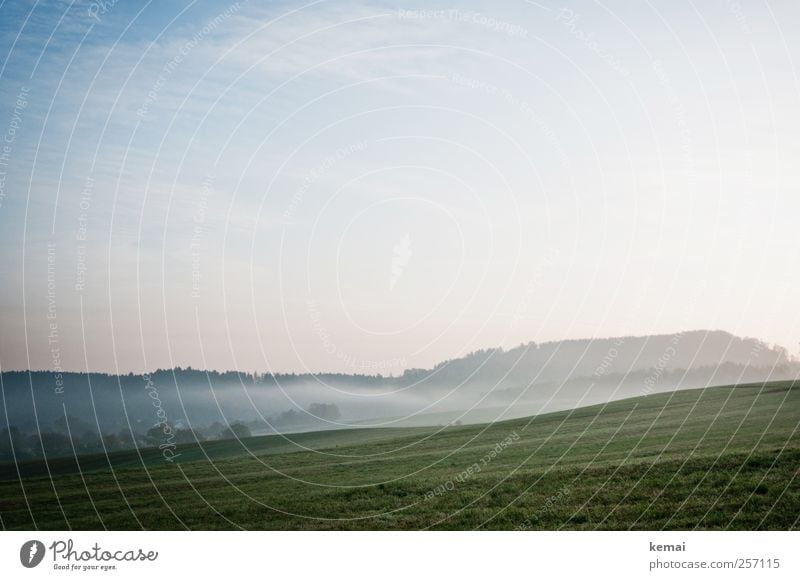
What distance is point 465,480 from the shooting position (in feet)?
69.1

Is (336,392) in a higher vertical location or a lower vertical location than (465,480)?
higher

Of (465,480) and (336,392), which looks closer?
(465,480)

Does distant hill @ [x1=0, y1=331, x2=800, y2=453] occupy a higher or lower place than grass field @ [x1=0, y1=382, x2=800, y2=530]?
higher

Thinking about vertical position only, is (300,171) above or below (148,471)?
above

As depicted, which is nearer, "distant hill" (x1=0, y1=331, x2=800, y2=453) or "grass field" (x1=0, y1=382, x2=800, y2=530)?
"grass field" (x1=0, y1=382, x2=800, y2=530)

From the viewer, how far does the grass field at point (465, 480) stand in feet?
60.0

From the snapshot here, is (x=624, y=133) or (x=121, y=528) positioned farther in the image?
(x=624, y=133)

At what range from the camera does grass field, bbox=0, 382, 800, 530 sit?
18.3 metres

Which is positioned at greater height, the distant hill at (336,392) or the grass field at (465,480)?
the distant hill at (336,392)

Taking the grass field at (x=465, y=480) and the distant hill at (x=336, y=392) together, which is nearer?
the grass field at (x=465, y=480)

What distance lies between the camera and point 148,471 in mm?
24047

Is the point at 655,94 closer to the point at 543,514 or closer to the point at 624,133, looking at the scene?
the point at 624,133
